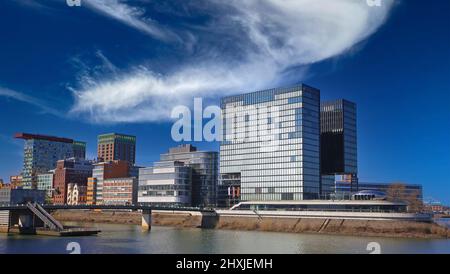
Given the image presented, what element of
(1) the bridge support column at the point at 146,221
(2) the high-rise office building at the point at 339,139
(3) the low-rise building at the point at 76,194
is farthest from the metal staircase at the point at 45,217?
(3) the low-rise building at the point at 76,194

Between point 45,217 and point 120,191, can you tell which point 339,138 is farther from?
point 45,217

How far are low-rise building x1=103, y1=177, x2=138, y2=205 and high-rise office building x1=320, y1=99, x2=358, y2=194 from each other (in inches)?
2497

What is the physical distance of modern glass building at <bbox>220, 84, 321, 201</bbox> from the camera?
4783 inches

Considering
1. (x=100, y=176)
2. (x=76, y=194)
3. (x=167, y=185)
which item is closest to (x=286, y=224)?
(x=167, y=185)

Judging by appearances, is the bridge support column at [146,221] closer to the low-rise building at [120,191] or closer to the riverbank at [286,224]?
the riverbank at [286,224]

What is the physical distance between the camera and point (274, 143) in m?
127

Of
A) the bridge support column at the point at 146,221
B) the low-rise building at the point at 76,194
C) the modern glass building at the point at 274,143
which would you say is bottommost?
the bridge support column at the point at 146,221

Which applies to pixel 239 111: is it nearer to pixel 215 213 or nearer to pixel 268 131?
pixel 268 131

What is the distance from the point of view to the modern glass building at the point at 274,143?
121500mm

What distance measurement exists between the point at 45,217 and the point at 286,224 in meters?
46.3

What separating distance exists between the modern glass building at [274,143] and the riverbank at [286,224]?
16.1 metres

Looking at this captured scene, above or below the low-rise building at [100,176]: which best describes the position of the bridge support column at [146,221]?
below
